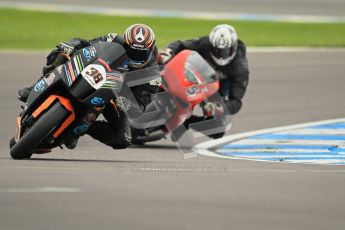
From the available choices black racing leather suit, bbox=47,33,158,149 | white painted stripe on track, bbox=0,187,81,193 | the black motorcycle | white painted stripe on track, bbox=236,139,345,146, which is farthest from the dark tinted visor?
white painted stripe on track, bbox=0,187,81,193

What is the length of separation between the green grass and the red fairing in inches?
278

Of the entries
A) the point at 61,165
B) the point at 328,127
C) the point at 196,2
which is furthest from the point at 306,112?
the point at 196,2

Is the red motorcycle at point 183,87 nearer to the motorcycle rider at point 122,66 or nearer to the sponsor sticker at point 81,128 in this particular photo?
the motorcycle rider at point 122,66

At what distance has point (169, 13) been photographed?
23.4m

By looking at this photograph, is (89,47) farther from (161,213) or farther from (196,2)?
(196,2)

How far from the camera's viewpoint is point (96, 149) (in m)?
11.5

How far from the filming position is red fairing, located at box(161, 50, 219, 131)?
1159 cm

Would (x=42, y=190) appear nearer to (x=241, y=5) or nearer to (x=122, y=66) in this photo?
(x=122, y=66)

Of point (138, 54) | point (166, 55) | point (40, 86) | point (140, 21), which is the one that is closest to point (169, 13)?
point (140, 21)

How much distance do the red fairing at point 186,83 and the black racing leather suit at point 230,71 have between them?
657 mm

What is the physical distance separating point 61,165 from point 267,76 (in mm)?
8185

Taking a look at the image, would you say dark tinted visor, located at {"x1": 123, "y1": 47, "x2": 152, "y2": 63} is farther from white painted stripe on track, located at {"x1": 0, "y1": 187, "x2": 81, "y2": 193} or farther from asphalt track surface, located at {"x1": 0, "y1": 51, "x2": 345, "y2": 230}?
white painted stripe on track, located at {"x1": 0, "y1": 187, "x2": 81, "y2": 193}

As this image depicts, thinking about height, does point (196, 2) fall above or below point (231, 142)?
below

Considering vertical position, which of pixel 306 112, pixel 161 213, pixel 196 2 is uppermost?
pixel 161 213
